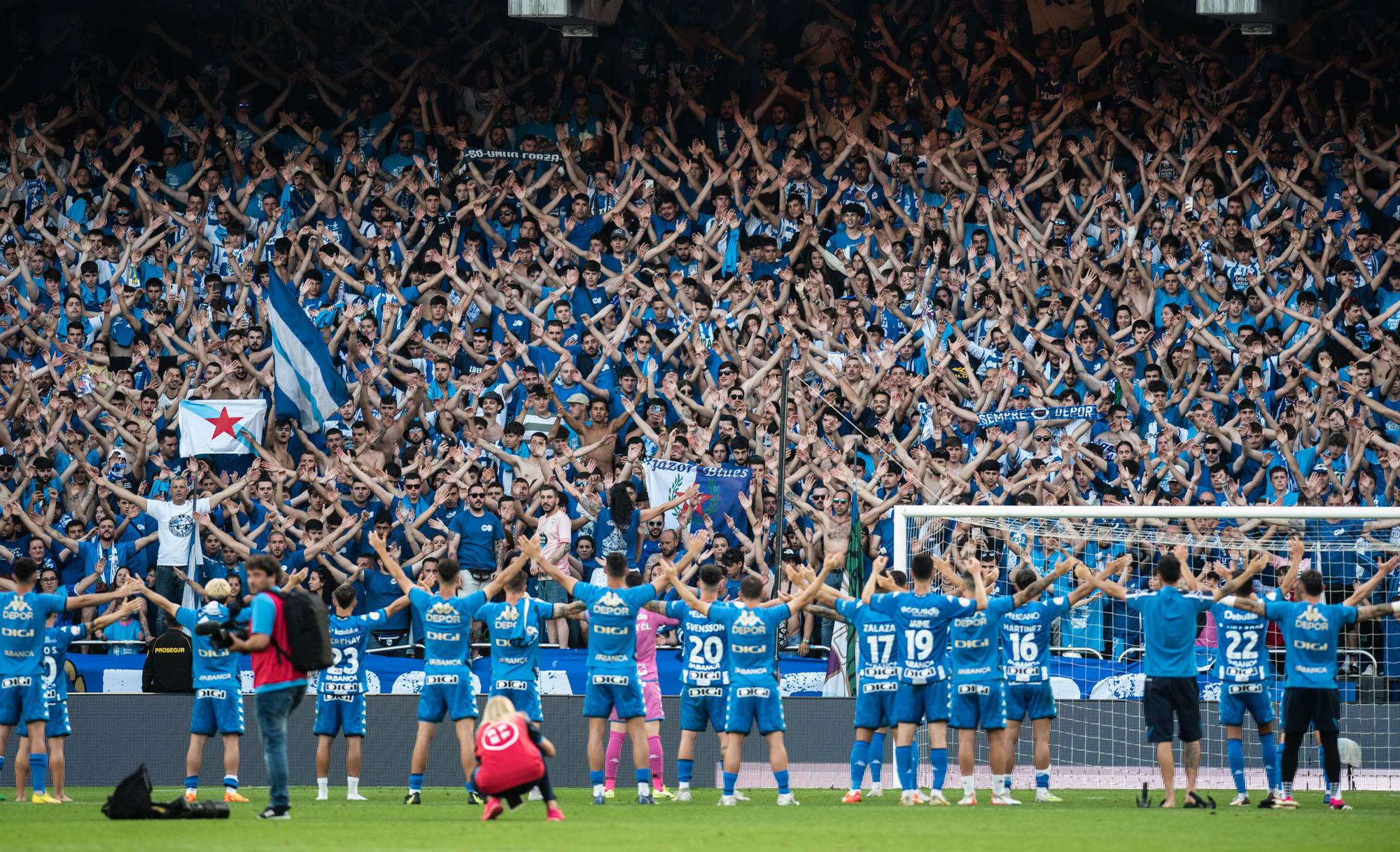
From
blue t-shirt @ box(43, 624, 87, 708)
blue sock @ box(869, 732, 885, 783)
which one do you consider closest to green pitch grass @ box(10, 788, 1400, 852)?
blue sock @ box(869, 732, 885, 783)

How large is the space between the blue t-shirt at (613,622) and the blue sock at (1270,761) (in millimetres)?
5700

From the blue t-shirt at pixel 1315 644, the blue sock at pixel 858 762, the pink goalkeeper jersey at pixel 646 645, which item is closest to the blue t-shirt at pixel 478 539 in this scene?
the pink goalkeeper jersey at pixel 646 645

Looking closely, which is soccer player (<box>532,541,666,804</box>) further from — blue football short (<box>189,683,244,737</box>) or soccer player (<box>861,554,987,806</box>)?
blue football short (<box>189,683,244,737</box>)

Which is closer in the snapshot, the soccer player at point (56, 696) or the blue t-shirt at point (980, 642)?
the blue t-shirt at point (980, 642)

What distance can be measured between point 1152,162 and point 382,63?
11665 mm

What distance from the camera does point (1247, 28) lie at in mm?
24359

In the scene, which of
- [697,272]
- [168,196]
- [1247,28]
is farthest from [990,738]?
[168,196]

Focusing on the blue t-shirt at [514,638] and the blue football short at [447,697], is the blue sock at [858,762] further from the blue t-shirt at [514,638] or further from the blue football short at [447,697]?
the blue football short at [447,697]

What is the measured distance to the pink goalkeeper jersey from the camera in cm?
1775

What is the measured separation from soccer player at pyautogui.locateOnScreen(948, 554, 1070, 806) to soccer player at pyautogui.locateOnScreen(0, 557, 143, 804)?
7.35 m

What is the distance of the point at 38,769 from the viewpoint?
1672 centimetres

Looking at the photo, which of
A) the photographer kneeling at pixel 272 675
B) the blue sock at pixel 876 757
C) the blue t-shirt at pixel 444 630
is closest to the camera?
the photographer kneeling at pixel 272 675

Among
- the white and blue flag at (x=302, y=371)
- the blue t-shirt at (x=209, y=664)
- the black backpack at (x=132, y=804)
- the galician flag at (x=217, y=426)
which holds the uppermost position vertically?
the white and blue flag at (x=302, y=371)

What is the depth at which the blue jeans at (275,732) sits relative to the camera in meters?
13.9
